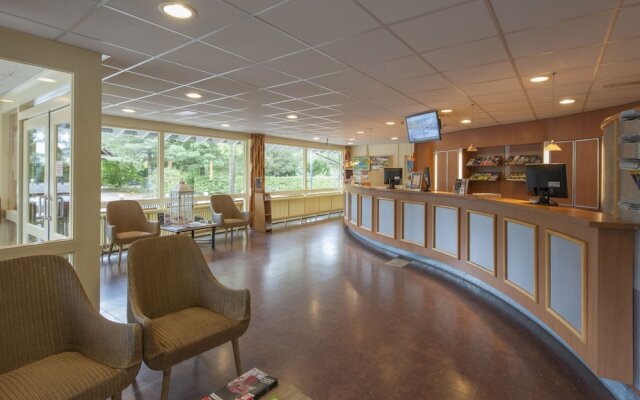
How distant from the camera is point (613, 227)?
229cm

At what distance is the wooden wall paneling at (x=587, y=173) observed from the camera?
21.2ft

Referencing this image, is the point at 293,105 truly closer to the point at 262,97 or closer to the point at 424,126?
the point at 262,97

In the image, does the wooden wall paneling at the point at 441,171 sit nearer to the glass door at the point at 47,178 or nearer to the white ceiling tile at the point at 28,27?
the glass door at the point at 47,178

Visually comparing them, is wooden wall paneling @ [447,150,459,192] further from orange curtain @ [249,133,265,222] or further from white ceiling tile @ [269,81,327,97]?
white ceiling tile @ [269,81,327,97]

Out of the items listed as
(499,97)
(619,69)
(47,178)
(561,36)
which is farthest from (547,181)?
(47,178)

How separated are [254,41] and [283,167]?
815cm

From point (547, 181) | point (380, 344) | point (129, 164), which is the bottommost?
point (380, 344)

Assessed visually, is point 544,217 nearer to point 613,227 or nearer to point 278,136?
point 613,227

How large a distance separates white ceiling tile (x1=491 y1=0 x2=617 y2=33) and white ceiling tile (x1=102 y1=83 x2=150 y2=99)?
4.67 meters

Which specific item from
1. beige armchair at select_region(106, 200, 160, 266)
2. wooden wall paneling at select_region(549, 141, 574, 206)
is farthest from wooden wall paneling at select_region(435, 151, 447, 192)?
beige armchair at select_region(106, 200, 160, 266)

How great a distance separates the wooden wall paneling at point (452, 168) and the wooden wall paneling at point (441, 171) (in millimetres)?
127

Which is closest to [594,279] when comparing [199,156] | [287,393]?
[287,393]

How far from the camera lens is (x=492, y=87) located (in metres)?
4.64

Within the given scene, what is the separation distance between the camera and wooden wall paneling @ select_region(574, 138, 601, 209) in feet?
21.2
